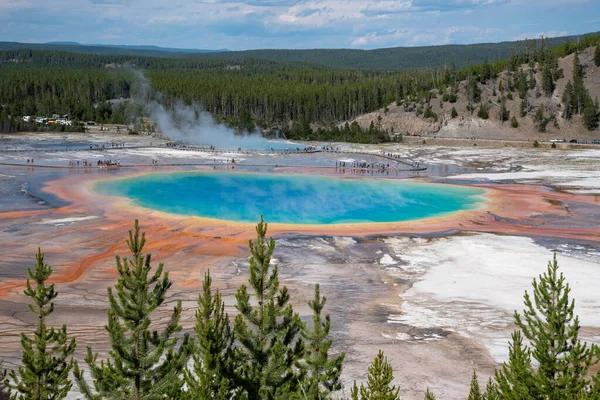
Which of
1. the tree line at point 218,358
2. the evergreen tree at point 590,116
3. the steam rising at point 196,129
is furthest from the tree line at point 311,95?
the tree line at point 218,358

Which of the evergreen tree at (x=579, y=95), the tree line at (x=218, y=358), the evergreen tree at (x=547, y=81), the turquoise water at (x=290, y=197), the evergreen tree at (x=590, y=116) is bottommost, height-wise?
the turquoise water at (x=290, y=197)

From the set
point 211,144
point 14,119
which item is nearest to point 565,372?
point 211,144

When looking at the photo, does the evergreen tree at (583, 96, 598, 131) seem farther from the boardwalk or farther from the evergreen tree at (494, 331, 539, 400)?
the evergreen tree at (494, 331, 539, 400)

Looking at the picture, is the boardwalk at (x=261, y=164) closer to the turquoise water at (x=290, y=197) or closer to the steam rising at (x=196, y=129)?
the turquoise water at (x=290, y=197)

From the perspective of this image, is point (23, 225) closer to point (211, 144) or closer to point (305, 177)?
point (305, 177)

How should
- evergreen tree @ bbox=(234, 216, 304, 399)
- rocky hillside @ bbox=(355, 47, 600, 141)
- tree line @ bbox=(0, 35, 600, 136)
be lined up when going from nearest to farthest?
evergreen tree @ bbox=(234, 216, 304, 399)
rocky hillside @ bbox=(355, 47, 600, 141)
tree line @ bbox=(0, 35, 600, 136)

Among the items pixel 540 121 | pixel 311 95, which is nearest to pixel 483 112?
pixel 540 121

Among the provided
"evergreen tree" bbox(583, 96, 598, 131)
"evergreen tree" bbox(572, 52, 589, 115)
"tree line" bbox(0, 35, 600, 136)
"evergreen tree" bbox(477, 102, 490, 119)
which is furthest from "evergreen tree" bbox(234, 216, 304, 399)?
"evergreen tree" bbox(572, 52, 589, 115)
